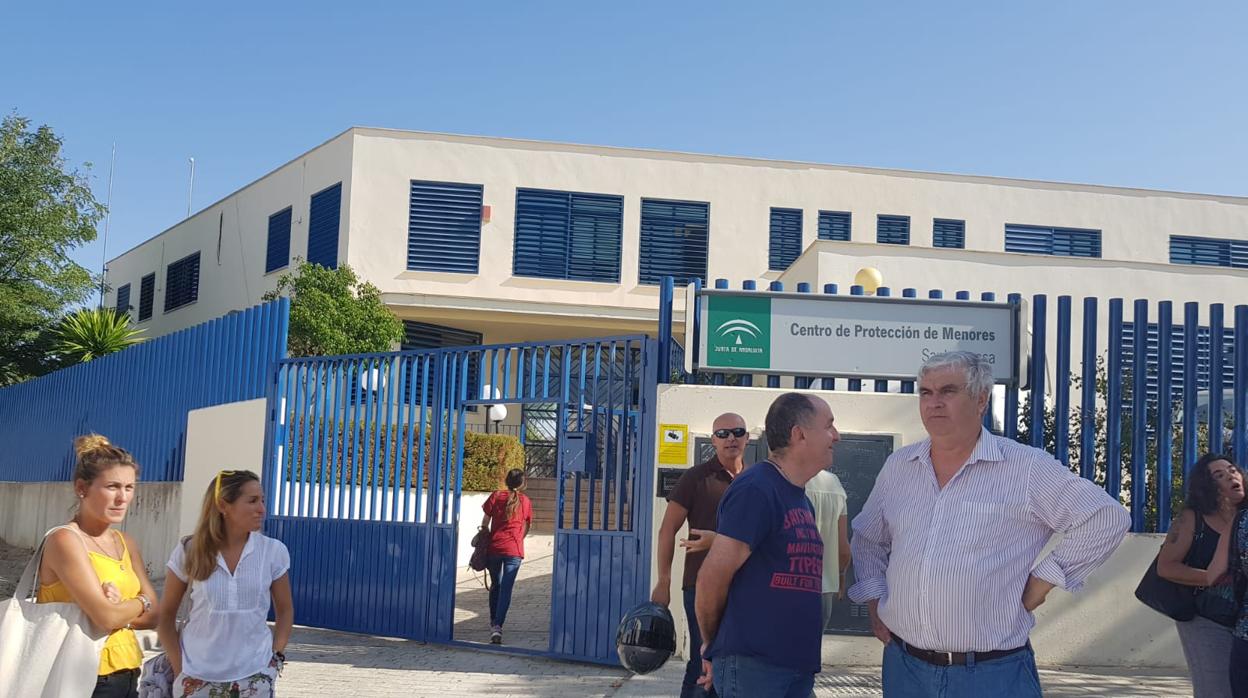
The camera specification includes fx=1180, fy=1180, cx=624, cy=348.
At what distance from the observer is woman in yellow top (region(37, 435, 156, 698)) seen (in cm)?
414

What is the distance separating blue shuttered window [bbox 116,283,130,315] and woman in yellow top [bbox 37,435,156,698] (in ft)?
110

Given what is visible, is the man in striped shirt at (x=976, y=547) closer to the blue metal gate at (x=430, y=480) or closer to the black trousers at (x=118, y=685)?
the black trousers at (x=118, y=685)

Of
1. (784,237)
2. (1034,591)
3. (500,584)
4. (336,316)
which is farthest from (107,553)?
(784,237)

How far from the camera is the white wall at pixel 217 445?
11.7m

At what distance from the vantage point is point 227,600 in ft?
14.1

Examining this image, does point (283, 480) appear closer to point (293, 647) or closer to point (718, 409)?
point (293, 647)

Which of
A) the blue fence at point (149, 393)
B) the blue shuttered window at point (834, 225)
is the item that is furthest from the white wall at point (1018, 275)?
the blue fence at point (149, 393)

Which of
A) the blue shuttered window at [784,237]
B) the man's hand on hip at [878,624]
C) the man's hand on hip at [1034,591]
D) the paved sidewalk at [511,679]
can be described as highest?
the blue shuttered window at [784,237]

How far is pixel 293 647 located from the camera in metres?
10.0

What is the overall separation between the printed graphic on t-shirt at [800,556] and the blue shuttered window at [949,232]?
22935mm

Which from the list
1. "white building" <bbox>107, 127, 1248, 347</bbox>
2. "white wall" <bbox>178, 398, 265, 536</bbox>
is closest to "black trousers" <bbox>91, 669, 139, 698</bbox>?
"white wall" <bbox>178, 398, 265, 536</bbox>

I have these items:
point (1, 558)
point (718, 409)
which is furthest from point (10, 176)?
point (718, 409)

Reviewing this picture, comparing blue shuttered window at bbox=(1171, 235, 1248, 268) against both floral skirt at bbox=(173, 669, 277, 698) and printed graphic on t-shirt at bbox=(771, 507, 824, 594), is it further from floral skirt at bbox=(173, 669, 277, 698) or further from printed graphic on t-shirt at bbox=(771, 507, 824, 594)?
floral skirt at bbox=(173, 669, 277, 698)

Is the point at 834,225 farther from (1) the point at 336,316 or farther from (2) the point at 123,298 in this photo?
(2) the point at 123,298
